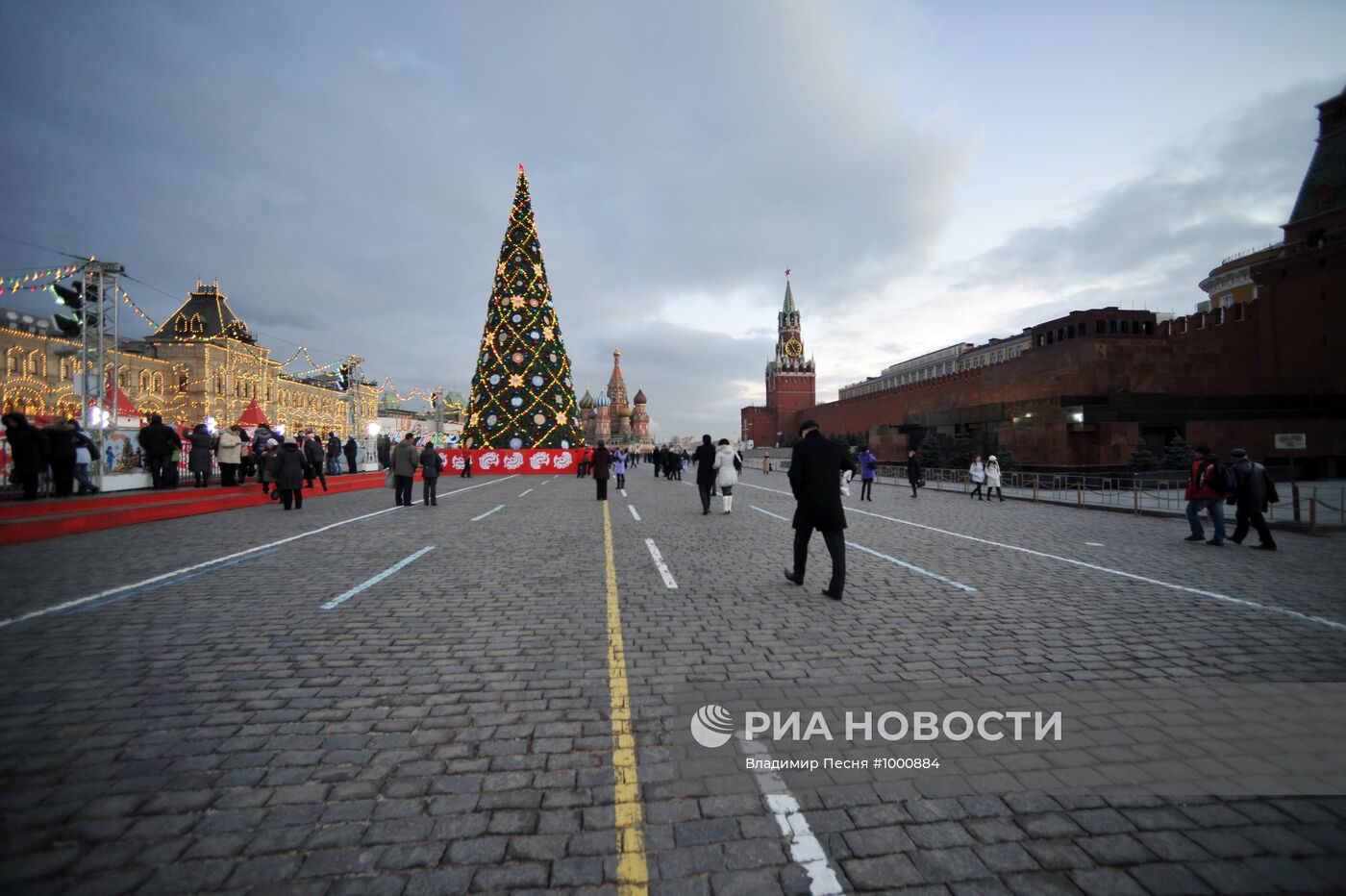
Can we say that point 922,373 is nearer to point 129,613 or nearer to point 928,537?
point 928,537

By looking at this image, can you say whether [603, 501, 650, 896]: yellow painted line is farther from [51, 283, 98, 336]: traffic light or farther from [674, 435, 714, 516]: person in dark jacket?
[51, 283, 98, 336]: traffic light

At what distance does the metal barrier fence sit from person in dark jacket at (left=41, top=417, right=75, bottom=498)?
82.3 feet

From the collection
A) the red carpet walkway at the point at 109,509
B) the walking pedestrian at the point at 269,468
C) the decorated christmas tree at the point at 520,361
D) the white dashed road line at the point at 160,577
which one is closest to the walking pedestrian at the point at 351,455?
the red carpet walkway at the point at 109,509

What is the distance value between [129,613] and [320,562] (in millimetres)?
2439

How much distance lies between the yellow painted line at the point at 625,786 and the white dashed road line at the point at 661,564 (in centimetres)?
201

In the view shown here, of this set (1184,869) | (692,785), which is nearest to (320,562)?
(692,785)

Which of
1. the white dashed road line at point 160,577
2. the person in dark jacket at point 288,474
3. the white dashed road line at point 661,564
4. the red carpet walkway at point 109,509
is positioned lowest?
the white dashed road line at point 661,564

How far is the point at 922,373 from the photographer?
4663 inches

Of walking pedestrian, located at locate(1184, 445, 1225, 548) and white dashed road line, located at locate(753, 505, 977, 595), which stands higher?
walking pedestrian, located at locate(1184, 445, 1225, 548)

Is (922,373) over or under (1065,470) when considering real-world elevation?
over

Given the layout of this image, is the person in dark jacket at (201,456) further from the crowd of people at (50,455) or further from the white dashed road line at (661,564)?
the white dashed road line at (661,564)

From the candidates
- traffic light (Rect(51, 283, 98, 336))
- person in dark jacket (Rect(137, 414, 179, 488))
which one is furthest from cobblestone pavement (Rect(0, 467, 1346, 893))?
traffic light (Rect(51, 283, 98, 336))

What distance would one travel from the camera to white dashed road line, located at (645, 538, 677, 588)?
6.89 meters

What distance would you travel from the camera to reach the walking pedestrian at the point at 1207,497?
32.1ft
